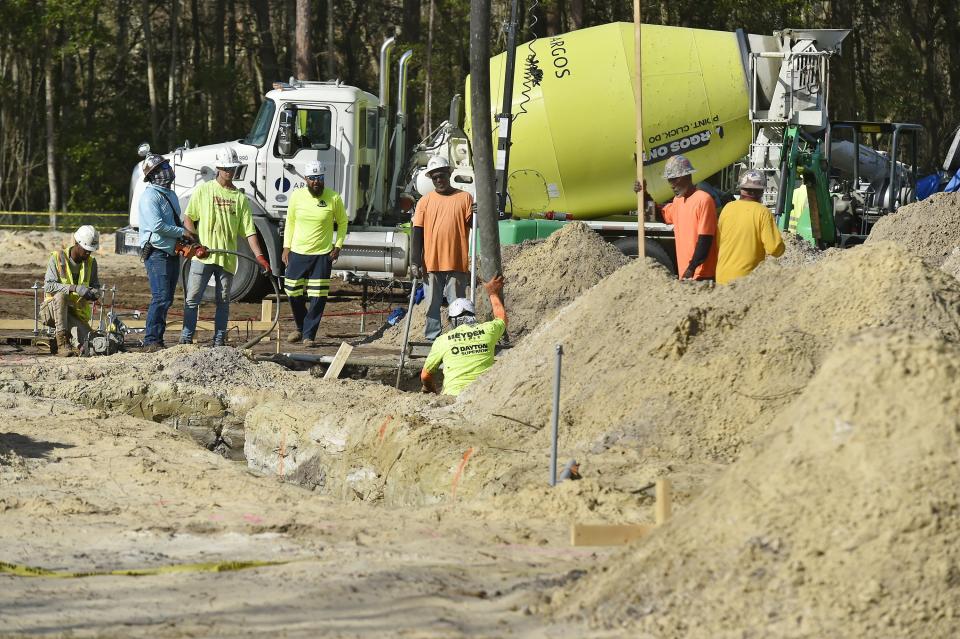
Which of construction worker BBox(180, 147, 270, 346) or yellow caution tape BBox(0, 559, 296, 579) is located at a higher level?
construction worker BBox(180, 147, 270, 346)

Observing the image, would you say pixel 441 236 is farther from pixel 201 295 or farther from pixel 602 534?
pixel 602 534

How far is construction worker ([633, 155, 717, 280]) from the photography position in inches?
380

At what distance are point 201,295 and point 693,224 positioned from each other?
508cm

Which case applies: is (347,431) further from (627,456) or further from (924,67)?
(924,67)

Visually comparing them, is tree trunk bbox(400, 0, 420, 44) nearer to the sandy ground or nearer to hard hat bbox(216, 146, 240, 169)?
hard hat bbox(216, 146, 240, 169)

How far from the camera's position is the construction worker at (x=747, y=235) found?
969 centimetres

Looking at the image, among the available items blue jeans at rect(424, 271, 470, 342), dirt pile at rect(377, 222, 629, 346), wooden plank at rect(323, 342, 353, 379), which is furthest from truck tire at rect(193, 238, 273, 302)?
wooden plank at rect(323, 342, 353, 379)

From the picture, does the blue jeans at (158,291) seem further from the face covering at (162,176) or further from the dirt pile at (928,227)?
the dirt pile at (928,227)

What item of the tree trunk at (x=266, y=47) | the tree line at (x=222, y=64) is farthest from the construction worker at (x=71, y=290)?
the tree trunk at (x=266, y=47)

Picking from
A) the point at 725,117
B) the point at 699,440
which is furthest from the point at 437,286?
the point at 725,117

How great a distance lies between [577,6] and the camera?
30.2 metres

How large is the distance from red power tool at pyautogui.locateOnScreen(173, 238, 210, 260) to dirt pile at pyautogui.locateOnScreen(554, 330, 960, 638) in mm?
7806

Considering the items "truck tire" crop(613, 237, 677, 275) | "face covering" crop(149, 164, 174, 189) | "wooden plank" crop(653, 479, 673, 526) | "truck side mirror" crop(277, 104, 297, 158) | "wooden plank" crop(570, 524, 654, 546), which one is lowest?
"wooden plank" crop(570, 524, 654, 546)

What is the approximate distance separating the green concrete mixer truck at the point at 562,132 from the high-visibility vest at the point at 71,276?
484cm
